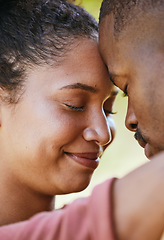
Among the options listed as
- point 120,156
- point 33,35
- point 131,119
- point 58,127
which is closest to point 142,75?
point 131,119

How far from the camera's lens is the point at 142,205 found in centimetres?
54

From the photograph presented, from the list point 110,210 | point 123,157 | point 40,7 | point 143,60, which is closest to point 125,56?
point 143,60

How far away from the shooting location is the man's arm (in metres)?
0.53

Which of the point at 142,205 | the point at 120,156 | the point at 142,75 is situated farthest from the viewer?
the point at 120,156

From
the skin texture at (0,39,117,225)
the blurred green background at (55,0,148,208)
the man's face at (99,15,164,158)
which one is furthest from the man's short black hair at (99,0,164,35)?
the blurred green background at (55,0,148,208)

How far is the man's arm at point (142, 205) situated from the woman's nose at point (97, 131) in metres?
0.48

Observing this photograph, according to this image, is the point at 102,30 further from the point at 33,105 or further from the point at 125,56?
the point at 33,105

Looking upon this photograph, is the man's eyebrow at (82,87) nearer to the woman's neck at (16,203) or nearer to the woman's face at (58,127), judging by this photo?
the woman's face at (58,127)

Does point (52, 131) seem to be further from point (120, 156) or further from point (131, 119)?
point (120, 156)

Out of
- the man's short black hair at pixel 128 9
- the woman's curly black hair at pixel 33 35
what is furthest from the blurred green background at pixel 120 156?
the man's short black hair at pixel 128 9

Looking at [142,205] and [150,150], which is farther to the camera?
[150,150]

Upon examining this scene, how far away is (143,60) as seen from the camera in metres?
0.95

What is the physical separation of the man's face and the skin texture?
8 cm

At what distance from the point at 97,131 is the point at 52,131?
5.2 inches
